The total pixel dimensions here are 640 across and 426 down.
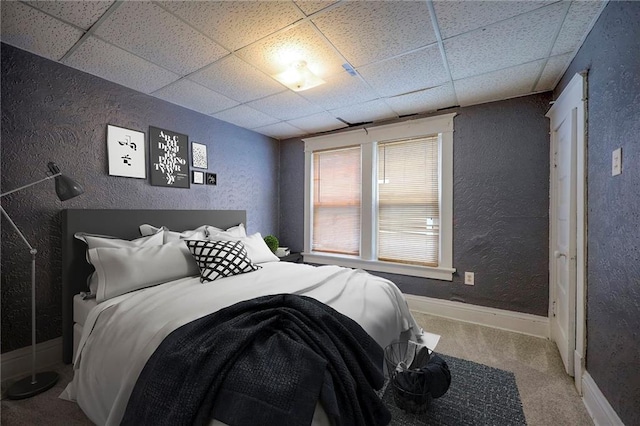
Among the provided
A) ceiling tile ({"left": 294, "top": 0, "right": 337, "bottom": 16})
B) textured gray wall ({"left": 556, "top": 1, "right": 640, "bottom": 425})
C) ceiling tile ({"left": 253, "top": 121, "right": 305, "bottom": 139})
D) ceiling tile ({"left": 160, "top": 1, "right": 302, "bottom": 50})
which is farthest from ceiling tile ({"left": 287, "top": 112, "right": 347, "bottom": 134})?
textured gray wall ({"left": 556, "top": 1, "right": 640, "bottom": 425})

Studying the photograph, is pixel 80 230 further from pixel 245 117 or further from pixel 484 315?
pixel 484 315

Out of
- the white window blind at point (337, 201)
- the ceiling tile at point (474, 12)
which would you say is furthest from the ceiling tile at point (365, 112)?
the ceiling tile at point (474, 12)

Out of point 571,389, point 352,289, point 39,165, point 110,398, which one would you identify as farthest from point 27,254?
point 571,389

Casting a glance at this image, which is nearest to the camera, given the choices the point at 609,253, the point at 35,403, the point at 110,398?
the point at 110,398

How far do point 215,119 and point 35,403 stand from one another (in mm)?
2849

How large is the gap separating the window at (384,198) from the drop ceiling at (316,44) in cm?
67

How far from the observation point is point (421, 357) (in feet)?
5.71

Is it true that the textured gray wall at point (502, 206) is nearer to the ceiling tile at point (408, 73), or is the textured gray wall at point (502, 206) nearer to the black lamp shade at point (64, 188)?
the ceiling tile at point (408, 73)

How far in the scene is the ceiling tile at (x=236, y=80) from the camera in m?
2.16

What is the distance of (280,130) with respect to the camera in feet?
12.6

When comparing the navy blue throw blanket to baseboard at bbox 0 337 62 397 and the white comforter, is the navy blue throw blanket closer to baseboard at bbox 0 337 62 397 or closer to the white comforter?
the white comforter

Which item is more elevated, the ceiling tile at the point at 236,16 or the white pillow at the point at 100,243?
the ceiling tile at the point at 236,16

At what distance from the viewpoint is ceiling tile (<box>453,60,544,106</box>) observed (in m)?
2.23

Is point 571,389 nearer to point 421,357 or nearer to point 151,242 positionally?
point 421,357
